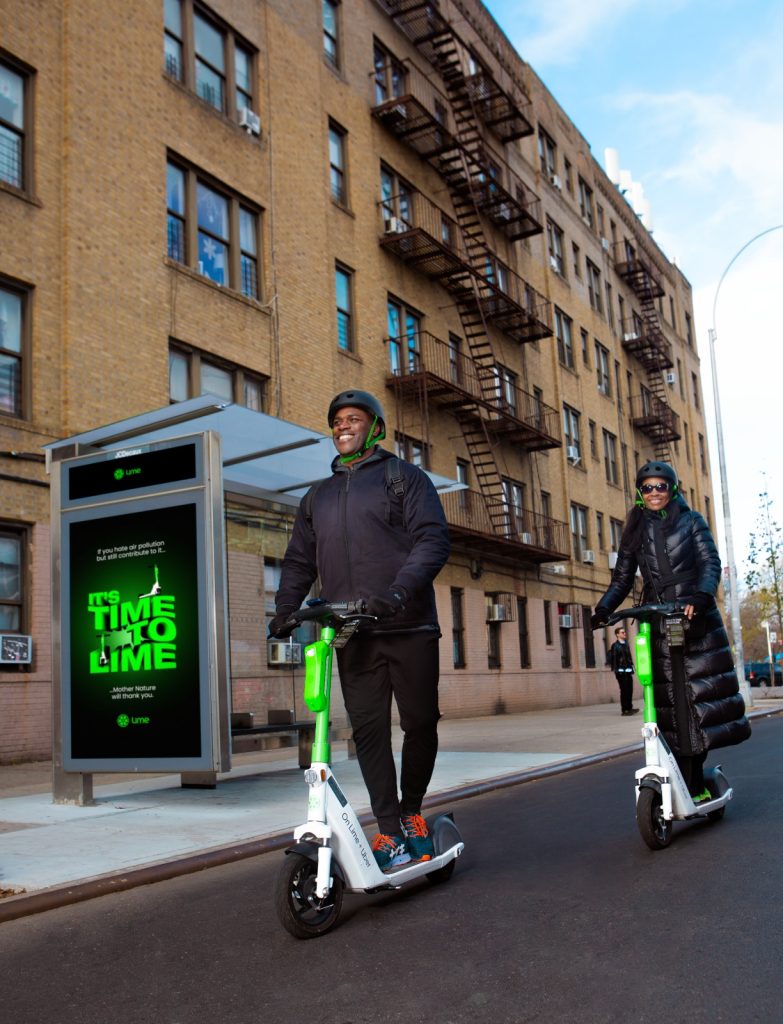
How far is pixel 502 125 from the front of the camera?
3266cm

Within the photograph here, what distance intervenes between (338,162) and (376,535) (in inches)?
829

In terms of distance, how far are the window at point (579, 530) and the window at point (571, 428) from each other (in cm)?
191

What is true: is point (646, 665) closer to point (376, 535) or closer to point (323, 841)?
point (376, 535)

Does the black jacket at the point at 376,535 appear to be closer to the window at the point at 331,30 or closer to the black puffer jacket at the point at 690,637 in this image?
the black puffer jacket at the point at 690,637

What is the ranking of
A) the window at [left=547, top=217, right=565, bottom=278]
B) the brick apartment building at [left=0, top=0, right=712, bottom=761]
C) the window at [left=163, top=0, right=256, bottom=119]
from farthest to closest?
1. the window at [left=547, top=217, right=565, bottom=278]
2. the window at [left=163, top=0, right=256, bottom=119]
3. the brick apartment building at [left=0, top=0, right=712, bottom=761]

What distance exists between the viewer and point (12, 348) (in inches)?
587

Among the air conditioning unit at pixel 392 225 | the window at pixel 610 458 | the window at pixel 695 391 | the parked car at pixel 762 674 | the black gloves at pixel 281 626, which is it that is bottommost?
the parked car at pixel 762 674

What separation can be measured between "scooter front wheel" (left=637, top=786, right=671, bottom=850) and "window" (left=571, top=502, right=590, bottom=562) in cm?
3009

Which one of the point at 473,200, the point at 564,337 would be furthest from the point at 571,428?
the point at 473,200

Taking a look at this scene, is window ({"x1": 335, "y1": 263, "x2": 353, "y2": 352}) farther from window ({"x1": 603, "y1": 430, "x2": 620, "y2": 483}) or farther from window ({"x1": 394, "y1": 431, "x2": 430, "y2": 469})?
window ({"x1": 603, "y1": 430, "x2": 620, "y2": 483})

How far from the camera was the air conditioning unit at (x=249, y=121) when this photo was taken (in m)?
20.4

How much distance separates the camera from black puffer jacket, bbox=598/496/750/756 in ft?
20.1

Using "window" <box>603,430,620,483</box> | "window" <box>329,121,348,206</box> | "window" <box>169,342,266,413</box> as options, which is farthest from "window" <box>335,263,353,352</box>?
"window" <box>603,430,620,483</box>

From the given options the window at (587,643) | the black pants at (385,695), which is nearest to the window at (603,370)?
the window at (587,643)
